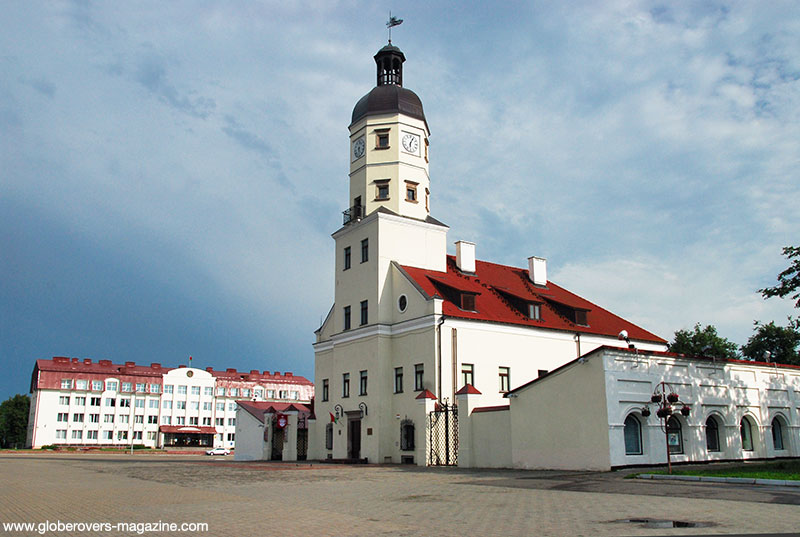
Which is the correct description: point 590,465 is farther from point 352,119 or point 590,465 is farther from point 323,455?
point 352,119

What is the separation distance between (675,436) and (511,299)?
1561cm

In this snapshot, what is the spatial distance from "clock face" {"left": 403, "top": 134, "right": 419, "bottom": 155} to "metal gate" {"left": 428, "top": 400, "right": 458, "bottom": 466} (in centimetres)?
1561

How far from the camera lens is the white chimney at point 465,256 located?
1640 inches

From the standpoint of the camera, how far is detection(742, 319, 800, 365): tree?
47281 millimetres

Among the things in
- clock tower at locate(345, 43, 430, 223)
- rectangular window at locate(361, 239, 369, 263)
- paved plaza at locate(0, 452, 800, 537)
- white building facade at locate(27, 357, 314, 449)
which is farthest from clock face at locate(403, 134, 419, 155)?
white building facade at locate(27, 357, 314, 449)

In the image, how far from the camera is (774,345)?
159ft

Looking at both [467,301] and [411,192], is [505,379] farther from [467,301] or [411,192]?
[411,192]

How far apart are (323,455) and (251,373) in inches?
2481

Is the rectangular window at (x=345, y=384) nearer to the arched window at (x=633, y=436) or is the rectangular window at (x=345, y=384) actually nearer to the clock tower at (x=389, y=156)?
the clock tower at (x=389, y=156)

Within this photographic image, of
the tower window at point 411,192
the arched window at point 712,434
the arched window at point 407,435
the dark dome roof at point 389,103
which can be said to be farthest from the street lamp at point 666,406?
the dark dome roof at point 389,103

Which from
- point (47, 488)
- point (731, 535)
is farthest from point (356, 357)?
point (731, 535)

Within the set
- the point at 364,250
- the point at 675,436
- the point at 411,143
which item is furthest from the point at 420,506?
the point at 411,143

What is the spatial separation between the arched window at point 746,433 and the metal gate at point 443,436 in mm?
11966

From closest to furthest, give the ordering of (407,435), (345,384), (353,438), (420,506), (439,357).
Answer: (420,506) → (439,357) → (407,435) → (353,438) → (345,384)
